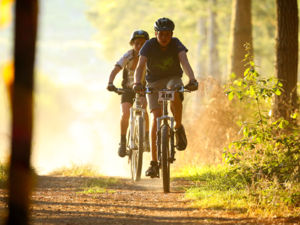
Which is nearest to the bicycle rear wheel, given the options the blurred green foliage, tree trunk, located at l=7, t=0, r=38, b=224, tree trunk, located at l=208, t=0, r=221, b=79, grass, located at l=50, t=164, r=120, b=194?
grass, located at l=50, t=164, r=120, b=194

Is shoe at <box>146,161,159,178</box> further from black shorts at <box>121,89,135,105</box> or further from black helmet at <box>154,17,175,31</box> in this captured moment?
black shorts at <box>121,89,135,105</box>

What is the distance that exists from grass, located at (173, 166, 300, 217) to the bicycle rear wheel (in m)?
1.67

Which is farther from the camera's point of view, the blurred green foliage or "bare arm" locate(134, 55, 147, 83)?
the blurred green foliage

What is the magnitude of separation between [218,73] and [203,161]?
1737 centimetres

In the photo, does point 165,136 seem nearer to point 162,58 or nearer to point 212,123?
point 162,58

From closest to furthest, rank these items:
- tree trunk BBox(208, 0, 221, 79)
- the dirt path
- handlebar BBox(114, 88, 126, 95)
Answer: the dirt path, handlebar BBox(114, 88, 126, 95), tree trunk BBox(208, 0, 221, 79)

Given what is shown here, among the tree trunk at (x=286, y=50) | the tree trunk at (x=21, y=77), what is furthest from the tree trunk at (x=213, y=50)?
the tree trunk at (x=21, y=77)

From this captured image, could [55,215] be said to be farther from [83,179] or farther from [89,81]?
[89,81]

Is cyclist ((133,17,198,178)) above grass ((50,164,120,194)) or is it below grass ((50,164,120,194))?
above

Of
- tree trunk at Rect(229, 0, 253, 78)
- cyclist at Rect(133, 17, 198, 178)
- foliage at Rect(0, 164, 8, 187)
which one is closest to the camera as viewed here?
cyclist at Rect(133, 17, 198, 178)

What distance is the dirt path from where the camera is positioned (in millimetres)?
5469

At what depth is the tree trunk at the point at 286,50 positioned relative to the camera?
360 inches

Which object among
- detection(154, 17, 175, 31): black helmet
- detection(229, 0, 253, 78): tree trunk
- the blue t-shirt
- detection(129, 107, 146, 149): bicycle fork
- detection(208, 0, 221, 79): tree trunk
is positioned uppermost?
detection(208, 0, 221, 79): tree trunk

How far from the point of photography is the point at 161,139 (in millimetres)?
7176
